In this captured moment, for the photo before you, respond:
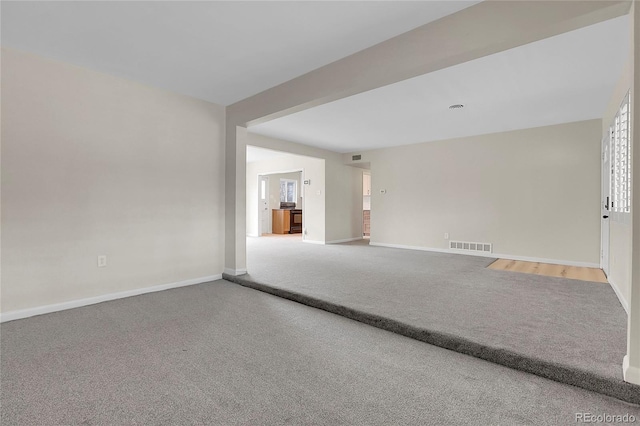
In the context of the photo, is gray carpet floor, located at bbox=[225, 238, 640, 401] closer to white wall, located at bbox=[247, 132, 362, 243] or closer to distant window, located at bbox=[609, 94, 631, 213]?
distant window, located at bbox=[609, 94, 631, 213]

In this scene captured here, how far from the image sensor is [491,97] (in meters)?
3.92

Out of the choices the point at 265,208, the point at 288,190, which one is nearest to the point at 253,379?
the point at 265,208

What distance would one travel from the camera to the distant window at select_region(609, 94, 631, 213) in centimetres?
284

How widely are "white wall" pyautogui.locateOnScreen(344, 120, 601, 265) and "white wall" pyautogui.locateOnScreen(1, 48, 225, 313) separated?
431 cm

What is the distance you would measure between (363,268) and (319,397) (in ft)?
10.1

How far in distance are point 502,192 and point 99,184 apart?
6.13 meters

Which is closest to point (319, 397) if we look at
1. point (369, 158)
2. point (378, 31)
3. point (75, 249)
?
point (378, 31)

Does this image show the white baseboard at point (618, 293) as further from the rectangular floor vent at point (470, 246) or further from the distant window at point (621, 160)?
the rectangular floor vent at point (470, 246)

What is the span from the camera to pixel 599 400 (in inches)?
65.4

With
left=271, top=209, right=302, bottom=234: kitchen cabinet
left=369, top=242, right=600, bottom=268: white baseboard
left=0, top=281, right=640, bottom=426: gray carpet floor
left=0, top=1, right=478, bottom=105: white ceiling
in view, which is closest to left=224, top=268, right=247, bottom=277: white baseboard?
left=0, top=281, right=640, bottom=426: gray carpet floor

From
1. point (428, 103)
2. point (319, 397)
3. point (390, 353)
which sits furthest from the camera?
point (428, 103)

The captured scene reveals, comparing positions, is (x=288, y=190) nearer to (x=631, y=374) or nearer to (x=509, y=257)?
(x=509, y=257)

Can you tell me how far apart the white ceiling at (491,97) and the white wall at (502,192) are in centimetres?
38

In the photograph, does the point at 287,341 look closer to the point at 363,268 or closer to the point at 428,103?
the point at 363,268
